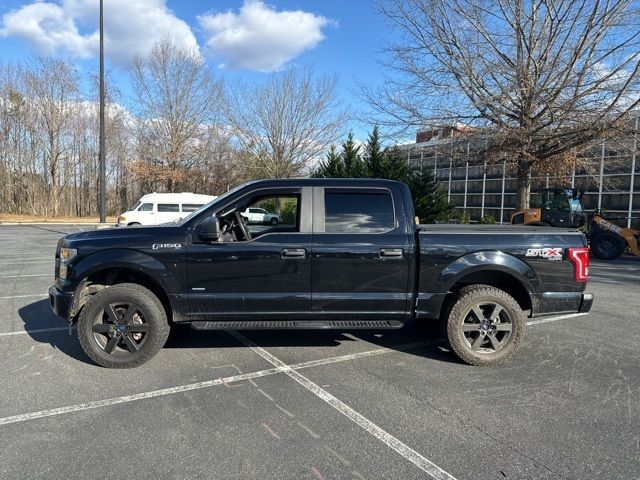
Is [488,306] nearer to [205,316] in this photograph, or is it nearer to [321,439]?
[321,439]

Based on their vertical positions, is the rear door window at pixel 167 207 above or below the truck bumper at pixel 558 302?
above

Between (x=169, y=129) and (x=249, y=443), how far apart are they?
35.5 metres

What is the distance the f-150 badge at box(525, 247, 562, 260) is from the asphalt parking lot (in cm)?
112

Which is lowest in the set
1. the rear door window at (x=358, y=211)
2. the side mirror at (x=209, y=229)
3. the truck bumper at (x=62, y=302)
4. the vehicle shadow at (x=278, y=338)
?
the vehicle shadow at (x=278, y=338)

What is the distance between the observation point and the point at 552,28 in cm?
1662

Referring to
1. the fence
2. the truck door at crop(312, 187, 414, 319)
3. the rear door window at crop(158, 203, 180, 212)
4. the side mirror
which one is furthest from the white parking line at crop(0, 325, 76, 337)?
the rear door window at crop(158, 203, 180, 212)

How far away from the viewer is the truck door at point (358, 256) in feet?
14.4

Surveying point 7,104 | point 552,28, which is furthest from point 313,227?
point 7,104

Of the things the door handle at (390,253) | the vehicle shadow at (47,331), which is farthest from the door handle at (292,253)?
the vehicle shadow at (47,331)

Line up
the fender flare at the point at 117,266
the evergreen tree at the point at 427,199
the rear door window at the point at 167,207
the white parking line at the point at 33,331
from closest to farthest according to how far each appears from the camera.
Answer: the fender flare at the point at 117,266 → the white parking line at the point at 33,331 → the evergreen tree at the point at 427,199 → the rear door window at the point at 167,207

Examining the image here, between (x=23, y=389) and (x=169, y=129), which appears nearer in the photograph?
(x=23, y=389)

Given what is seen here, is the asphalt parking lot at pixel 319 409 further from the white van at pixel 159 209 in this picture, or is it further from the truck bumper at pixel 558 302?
the white van at pixel 159 209

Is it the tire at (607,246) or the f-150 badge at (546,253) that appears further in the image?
the tire at (607,246)

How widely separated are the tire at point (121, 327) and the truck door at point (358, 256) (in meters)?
1.59
